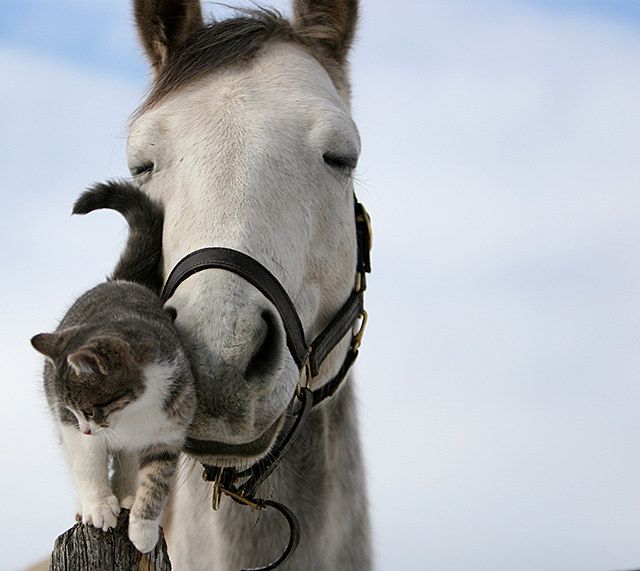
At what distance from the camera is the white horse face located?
276cm

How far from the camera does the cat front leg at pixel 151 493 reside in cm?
262

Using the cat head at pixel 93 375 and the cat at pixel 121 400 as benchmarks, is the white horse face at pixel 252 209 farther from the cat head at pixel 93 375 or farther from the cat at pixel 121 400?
the cat head at pixel 93 375

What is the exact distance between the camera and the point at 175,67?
385cm

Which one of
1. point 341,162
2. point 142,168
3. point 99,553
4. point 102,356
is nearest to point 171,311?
point 102,356

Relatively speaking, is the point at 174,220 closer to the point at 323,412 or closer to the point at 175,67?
the point at 175,67

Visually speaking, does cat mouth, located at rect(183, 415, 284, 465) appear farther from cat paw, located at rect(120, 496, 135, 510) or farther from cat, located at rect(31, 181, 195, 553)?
cat paw, located at rect(120, 496, 135, 510)

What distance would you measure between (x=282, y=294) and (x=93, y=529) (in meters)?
0.98

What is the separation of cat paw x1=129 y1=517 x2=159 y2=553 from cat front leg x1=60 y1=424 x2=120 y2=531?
0.12 m

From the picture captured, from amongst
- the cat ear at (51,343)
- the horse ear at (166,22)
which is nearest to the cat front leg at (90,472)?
the cat ear at (51,343)

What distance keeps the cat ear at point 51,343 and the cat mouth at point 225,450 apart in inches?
19.2

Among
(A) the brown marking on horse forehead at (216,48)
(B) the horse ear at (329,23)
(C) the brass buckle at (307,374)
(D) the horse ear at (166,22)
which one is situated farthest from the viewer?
(B) the horse ear at (329,23)

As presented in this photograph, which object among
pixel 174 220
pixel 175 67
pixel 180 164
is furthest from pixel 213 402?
pixel 175 67

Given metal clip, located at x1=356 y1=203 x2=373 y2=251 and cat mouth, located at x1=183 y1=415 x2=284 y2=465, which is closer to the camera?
cat mouth, located at x1=183 y1=415 x2=284 y2=465

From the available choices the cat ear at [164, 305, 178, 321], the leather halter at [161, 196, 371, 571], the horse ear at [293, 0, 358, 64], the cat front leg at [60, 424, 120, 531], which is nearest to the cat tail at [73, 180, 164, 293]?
the leather halter at [161, 196, 371, 571]
